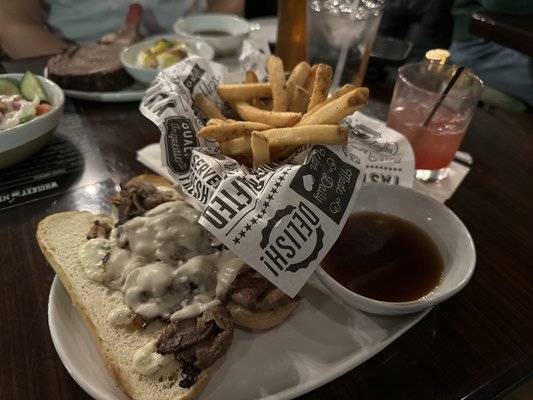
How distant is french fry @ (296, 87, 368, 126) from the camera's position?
4.06ft

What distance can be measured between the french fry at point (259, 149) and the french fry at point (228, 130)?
13 centimetres

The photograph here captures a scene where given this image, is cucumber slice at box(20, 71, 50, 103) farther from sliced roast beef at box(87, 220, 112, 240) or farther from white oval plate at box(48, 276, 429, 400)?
white oval plate at box(48, 276, 429, 400)

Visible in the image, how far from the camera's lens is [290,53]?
2.22 meters

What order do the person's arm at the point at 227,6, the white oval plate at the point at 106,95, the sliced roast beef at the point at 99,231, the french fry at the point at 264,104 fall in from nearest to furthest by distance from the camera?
the sliced roast beef at the point at 99,231 < the french fry at the point at 264,104 < the white oval plate at the point at 106,95 < the person's arm at the point at 227,6

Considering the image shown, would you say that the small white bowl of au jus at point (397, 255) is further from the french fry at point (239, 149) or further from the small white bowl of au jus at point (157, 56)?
the small white bowl of au jus at point (157, 56)

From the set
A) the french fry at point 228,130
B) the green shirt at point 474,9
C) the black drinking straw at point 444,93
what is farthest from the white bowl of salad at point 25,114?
the green shirt at point 474,9

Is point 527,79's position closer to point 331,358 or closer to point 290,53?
point 290,53

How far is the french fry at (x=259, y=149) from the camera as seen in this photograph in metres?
1.14

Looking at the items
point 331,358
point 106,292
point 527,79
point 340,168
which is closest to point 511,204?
point 340,168

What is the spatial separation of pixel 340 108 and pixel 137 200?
70cm

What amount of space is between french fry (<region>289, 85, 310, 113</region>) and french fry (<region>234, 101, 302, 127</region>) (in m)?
0.11

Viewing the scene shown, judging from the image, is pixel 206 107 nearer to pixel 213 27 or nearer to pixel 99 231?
pixel 99 231

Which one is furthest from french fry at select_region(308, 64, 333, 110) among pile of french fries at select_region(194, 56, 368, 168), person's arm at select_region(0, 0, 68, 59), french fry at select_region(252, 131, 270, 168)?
person's arm at select_region(0, 0, 68, 59)

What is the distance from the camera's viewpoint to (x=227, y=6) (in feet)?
11.6
